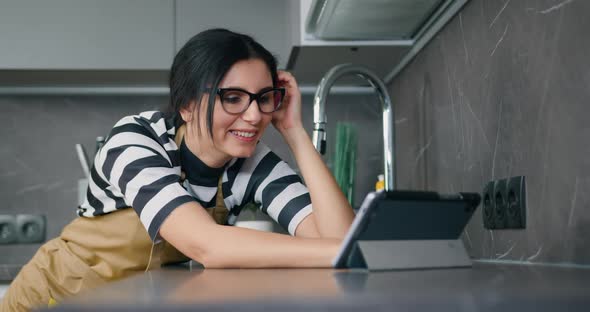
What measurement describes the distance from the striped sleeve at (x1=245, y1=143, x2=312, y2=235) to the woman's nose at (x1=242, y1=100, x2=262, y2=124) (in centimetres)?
17

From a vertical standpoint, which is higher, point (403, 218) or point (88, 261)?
point (403, 218)

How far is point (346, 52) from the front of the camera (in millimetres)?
2014

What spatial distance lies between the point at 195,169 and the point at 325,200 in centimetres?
27

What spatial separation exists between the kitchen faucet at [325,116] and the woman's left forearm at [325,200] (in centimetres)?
18

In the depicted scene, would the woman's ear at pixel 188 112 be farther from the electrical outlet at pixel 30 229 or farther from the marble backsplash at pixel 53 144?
Result: the electrical outlet at pixel 30 229

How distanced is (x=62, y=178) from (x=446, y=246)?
1.97m

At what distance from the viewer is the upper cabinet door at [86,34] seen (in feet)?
7.26

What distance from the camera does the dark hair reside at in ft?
4.26

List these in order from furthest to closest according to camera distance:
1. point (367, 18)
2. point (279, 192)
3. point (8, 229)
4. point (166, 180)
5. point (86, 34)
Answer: point (8, 229) → point (86, 34) → point (367, 18) → point (279, 192) → point (166, 180)

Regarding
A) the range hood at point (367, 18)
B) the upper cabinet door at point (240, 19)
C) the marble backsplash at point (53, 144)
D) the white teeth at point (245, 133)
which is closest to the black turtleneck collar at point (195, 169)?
the white teeth at point (245, 133)

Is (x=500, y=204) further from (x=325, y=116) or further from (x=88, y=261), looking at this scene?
(x=88, y=261)

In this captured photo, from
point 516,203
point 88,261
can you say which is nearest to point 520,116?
point 516,203

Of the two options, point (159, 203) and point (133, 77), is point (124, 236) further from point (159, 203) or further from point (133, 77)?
point (133, 77)

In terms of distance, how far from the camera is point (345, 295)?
20.3 inches
